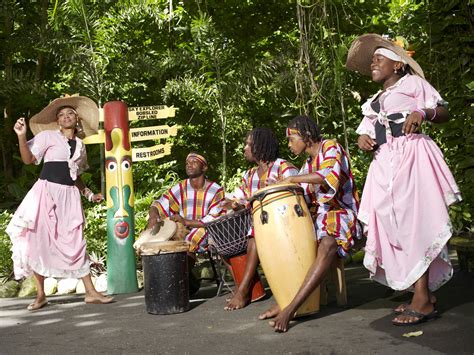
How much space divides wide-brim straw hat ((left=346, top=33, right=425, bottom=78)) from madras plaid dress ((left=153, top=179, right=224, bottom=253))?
Answer: 2.02m

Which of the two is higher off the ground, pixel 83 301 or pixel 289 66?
pixel 289 66

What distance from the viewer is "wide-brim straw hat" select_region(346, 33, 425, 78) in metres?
4.61

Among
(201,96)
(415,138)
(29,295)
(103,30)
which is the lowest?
(29,295)

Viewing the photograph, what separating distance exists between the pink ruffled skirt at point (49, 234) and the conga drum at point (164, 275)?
1074 millimetres

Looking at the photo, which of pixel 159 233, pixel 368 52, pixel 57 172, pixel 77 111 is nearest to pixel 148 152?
pixel 77 111

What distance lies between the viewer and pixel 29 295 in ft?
24.7

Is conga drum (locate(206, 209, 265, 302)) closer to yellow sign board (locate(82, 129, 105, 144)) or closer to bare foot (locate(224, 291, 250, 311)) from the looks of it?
bare foot (locate(224, 291, 250, 311))

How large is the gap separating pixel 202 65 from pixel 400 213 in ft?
20.1

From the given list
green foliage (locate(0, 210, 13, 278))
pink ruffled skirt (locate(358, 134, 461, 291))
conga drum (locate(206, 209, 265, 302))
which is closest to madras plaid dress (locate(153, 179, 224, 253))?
conga drum (locate(206, 209, 265, 302))

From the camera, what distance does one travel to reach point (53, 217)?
241 inches

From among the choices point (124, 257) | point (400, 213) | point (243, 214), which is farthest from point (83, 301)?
point (400, 213)

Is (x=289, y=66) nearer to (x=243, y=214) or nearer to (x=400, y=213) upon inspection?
(x=243, y=214)

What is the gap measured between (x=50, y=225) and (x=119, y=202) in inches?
42.9

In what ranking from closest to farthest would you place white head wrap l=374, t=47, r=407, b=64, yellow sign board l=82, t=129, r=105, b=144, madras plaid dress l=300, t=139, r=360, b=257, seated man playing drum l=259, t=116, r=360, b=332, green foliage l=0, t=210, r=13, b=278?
seated man playing drum l=259, t=116, r=360, b=332
white head wrap l=374, t=47, r=407, b=64
madras plaid dress l=300, t=139, r=360, b=257
yellow sign board l=82, t=129, r=105, b=144
green foliage l=0, t=210, r=13, b=278
